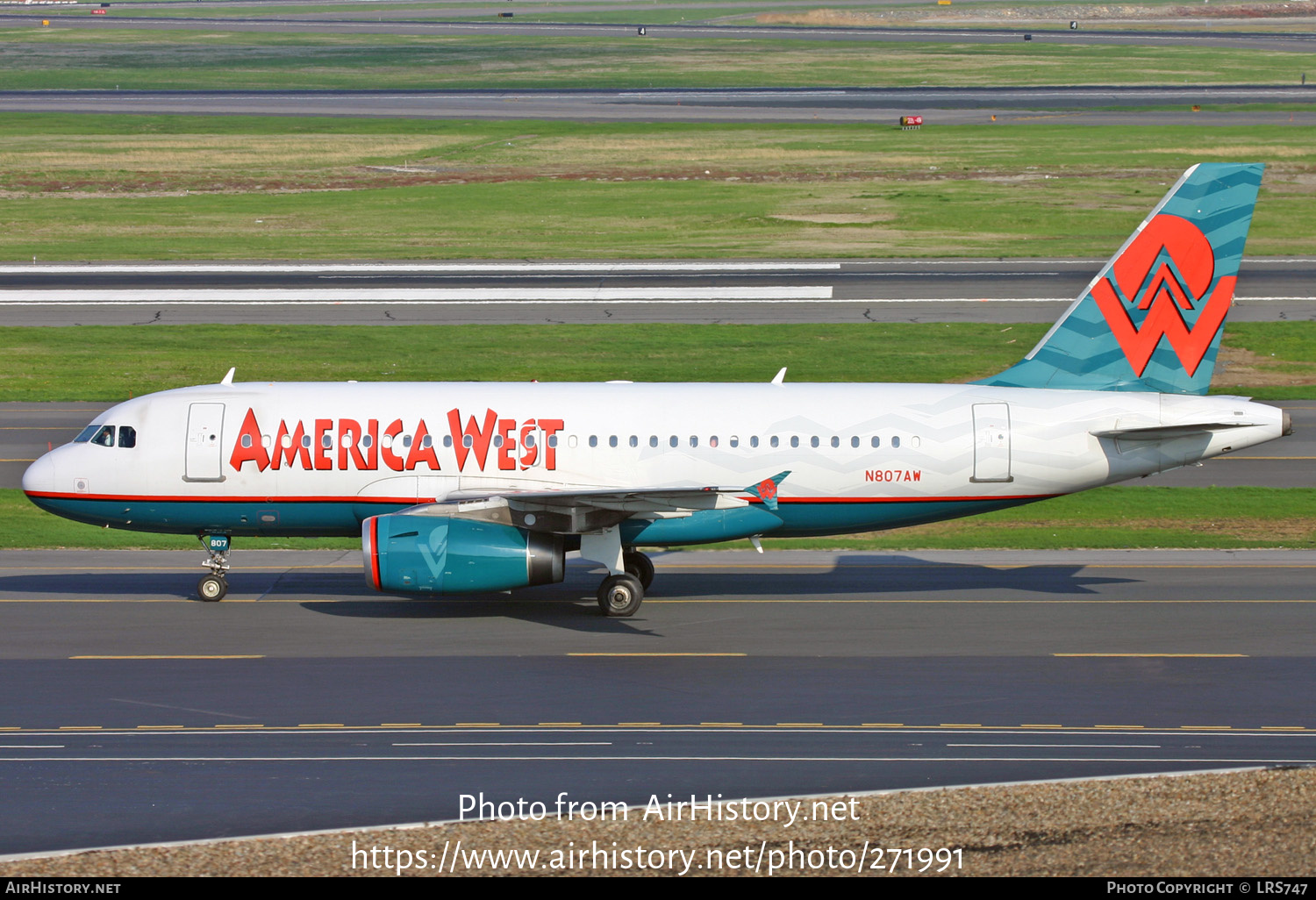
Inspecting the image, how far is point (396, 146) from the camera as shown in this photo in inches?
4409

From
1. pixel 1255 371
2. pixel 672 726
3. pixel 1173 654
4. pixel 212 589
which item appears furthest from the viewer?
pixel 1255 371

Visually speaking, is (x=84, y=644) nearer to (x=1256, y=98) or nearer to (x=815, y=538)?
(x=815, y=538)

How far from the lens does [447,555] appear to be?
29.3m

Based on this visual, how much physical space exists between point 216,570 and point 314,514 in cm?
271

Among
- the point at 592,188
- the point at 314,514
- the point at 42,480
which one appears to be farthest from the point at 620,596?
the point at 592,188

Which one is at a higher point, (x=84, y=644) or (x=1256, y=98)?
(x=1256, y=98)

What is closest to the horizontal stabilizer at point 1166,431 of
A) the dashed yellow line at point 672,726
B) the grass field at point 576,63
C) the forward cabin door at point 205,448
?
the dashed yellow line at point 672,726

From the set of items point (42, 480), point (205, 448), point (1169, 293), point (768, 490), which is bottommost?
point (768, 490)

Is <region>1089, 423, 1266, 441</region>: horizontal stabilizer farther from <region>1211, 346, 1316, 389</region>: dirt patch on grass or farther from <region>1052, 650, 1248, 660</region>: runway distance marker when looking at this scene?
<region>1211, 346, 1316, 389</region>: dirt patch on grass

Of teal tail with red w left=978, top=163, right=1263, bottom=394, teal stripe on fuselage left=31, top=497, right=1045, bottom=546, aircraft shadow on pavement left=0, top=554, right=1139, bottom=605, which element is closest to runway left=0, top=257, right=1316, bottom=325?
aircraft shadow on pavement left=0, top=554, right=1139, bottom=605

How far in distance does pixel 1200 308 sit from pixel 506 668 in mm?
17093

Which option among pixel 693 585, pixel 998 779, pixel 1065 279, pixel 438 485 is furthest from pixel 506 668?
pixel 1065 279

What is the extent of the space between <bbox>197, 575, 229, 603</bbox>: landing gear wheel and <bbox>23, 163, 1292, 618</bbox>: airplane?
4 centimetres

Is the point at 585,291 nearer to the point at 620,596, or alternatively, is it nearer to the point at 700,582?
the point at 700,582
